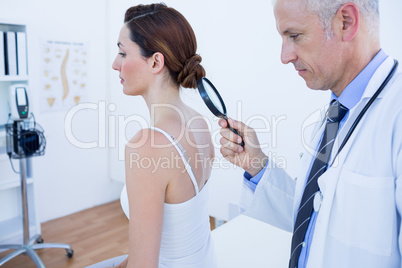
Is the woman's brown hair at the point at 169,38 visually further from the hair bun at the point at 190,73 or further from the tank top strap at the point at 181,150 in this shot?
the tank top strap at the point at 181,150

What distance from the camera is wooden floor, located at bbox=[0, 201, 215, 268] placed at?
2.76 m

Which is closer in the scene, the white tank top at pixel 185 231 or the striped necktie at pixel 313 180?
the striped necktie at pixel 313 180

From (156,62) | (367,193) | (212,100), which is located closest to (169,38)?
(156,62)

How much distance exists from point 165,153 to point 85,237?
7.76ft

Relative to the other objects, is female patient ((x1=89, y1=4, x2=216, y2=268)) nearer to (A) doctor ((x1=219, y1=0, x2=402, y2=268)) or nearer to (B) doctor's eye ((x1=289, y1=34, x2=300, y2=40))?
(A) doctor ((x1=219, y1=0, x2=402, y2=268))

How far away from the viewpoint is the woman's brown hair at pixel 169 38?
4.48ft

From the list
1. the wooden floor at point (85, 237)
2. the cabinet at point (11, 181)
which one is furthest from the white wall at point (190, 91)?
the wooden floor at point (85, 237)

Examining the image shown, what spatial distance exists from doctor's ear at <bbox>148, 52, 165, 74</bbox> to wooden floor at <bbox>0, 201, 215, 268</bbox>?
1.97 m

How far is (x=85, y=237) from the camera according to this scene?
3.17 metres

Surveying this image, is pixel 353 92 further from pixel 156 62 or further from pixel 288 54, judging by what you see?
pixel 156 62

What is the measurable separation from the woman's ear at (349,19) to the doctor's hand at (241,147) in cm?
41

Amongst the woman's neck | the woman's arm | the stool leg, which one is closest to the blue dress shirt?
the woman's arm

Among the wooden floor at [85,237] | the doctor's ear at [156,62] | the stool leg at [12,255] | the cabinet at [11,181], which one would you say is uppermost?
the doctor's ear at [156,62]

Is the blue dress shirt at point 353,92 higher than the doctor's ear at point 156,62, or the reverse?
the doctor's ear at point 156,62
